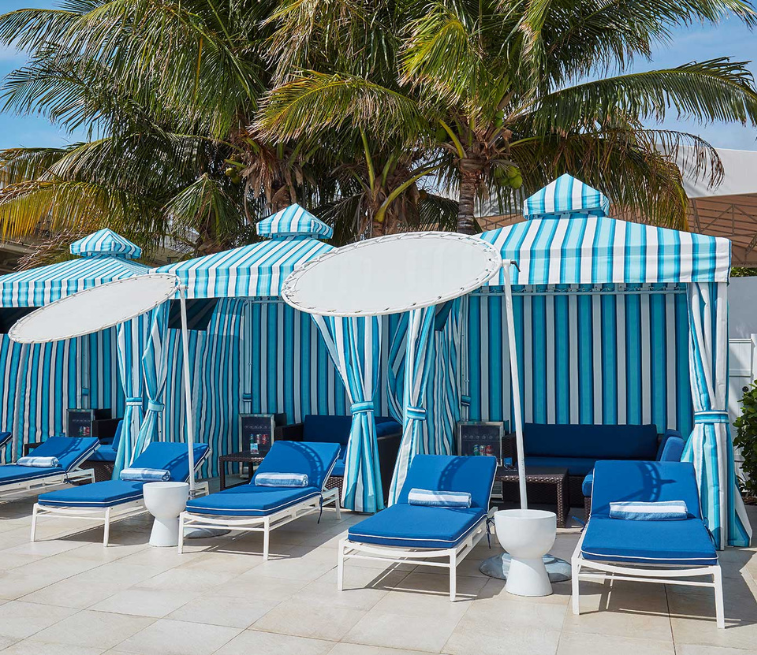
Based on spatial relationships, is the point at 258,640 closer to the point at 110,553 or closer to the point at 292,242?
the point at 110,553

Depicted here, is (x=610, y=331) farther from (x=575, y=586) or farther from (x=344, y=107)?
(x=575, y=586)

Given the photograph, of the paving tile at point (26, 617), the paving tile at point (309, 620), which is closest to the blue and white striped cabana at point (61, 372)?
the paving tile at point (26, 617)

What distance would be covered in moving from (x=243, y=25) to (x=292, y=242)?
4764 millimetres

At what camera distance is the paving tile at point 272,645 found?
4354 millimetres

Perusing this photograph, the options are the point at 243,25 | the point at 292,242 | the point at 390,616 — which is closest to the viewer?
the point at 390,616

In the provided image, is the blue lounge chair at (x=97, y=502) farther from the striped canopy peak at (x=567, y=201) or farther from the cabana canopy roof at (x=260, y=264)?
the striped canopy peak at (x=567, y=201)

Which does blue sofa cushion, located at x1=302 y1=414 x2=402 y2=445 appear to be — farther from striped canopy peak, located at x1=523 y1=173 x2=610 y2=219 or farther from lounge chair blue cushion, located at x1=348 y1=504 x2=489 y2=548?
lounge chair blue cushion, located at x1=348 y1=504 x2=489 y2=548

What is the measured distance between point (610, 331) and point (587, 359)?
0.42 m

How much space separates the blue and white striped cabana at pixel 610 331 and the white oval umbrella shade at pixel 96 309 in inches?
122

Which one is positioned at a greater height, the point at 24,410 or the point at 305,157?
the point at 305,157

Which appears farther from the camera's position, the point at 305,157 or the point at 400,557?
the point at 305,157

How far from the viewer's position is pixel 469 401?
9695 mm

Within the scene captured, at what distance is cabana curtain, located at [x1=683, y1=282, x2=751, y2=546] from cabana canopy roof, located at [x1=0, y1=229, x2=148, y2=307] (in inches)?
240

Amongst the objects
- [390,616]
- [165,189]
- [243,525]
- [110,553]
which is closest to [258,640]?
[390,616]
